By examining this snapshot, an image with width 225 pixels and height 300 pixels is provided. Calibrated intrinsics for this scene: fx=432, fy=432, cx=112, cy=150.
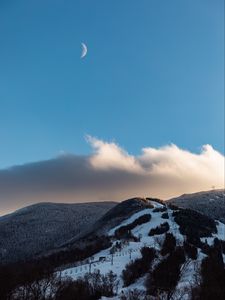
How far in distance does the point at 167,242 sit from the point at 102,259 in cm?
2866

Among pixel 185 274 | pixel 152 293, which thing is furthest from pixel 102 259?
pixel 152 293

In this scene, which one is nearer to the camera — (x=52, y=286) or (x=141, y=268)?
(x=52, y=286)

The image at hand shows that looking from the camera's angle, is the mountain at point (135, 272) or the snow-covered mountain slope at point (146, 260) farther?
the snow-covered mountain slope at point (146, 260)

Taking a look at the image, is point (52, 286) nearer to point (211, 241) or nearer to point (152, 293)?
point (152, 293)

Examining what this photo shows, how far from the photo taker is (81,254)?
188500 millimetres

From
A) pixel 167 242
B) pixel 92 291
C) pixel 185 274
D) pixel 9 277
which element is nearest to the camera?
pixel 9 277

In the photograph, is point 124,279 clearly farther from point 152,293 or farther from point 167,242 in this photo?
point 167,242

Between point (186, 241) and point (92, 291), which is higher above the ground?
point (186, 241)

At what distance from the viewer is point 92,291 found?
91.6 metres

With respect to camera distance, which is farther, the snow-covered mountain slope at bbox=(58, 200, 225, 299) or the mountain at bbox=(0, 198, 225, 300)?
the snow-covered mountain slope at bbox=(58, 200, 225, 299)

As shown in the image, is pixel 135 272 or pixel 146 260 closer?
pixel 135 272

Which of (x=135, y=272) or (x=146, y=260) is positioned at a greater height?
(x=146, y=260)

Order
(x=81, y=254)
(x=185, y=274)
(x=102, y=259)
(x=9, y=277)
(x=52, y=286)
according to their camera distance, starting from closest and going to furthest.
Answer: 1. (x=9, y=277)
2. (x=52, y=286)
3. (x=185, y=274)
4. (x=102, y=259)
5. (x=81, y=254)

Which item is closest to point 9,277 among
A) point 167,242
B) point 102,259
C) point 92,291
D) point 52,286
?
point 52,286
